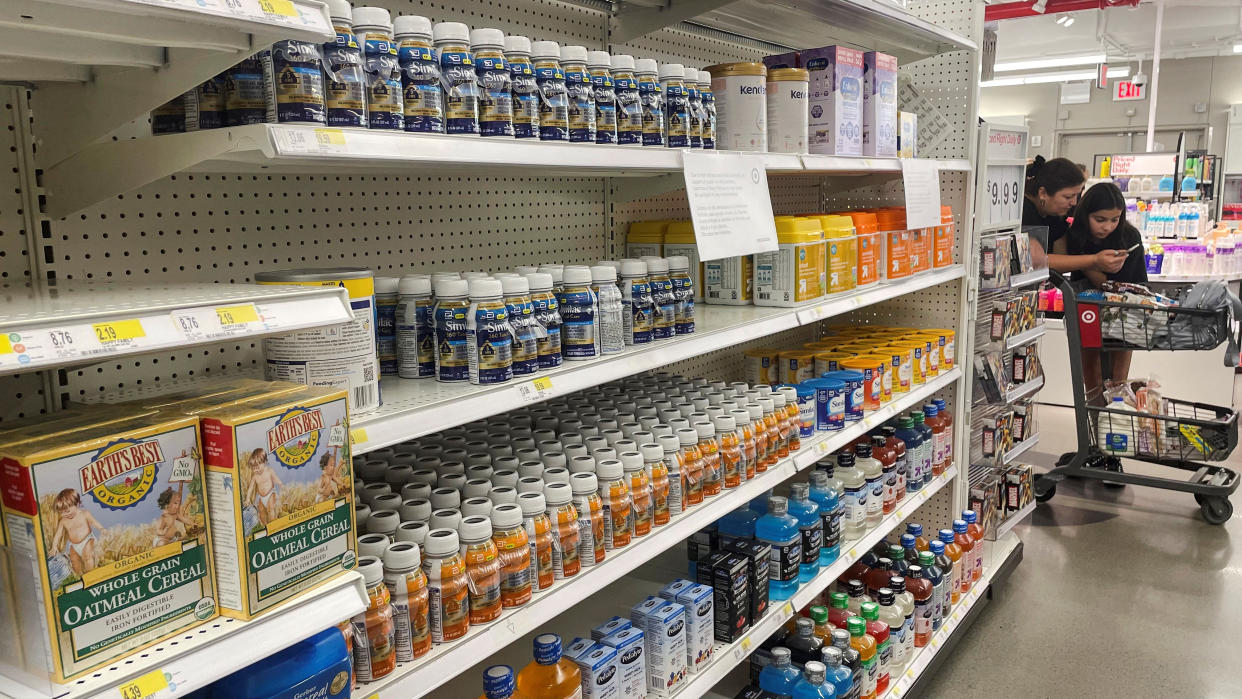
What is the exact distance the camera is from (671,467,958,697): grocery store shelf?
2.00 metres

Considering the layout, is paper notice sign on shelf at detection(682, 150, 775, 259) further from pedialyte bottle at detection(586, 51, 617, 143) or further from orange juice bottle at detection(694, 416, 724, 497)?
orange juice bottle at detection(694, 416, 724, 497)

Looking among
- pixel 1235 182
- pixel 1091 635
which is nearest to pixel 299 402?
pixel 1091 635

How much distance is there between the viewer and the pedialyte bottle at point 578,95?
1.58 metres

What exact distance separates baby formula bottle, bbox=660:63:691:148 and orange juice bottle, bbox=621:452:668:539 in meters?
0.70

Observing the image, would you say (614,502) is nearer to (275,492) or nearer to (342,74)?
(275,492)

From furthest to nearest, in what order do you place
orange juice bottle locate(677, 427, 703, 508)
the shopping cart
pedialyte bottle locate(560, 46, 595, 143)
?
the shopping cart < orange juice bottle locate(677, 427, 703, 508) < pedialyte bottle locate(560, 46, 595, 143)

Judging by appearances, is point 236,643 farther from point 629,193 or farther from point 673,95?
point 629,193

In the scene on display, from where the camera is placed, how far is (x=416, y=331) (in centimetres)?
154

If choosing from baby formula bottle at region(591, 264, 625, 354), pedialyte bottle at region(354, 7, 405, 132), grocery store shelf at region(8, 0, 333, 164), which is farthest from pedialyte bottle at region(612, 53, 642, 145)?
grocery store shelf at region(8, 0, 333, 164)

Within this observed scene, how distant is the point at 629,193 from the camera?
2461mm

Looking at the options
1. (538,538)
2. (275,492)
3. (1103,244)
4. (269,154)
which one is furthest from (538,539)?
(1103,244)

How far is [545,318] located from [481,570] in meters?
0.47

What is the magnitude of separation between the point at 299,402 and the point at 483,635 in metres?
0.56

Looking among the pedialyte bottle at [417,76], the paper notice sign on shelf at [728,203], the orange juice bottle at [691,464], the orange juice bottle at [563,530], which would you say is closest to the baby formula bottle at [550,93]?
the pedialyte bottle at [417,76]
